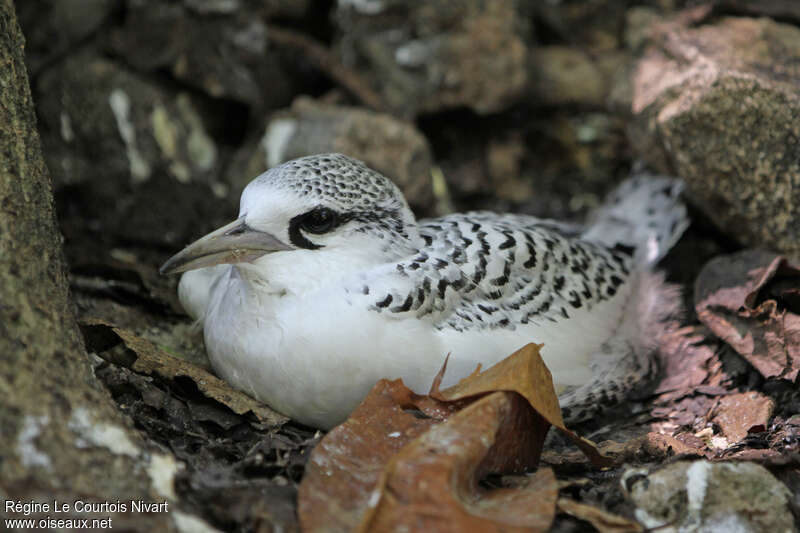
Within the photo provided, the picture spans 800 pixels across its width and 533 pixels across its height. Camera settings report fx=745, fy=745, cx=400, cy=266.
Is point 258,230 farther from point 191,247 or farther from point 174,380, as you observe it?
point 174,380

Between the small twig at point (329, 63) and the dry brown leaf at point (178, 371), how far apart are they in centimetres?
345

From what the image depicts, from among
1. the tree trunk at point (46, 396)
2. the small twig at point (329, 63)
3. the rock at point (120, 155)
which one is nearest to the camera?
the tree trunk at point (46, 396)

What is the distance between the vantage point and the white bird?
3.28 m

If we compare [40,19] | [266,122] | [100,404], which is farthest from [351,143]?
[100,404]

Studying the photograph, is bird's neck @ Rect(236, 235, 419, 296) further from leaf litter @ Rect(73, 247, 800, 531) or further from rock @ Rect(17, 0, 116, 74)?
rock @ Rect(17, 0, 116, 74)

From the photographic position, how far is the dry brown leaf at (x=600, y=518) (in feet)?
8.38

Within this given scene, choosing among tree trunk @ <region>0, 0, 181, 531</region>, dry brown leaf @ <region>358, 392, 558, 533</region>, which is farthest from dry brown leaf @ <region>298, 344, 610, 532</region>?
tree trunk @ <region>0, 0, 181, 531</region>

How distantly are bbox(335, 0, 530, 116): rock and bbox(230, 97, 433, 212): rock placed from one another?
1.80 feet

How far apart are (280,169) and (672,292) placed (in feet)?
8.66

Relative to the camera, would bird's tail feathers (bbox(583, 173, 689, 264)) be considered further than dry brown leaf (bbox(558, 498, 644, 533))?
Yes

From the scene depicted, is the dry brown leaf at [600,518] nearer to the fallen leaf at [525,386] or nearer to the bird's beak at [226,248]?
the fallen leaf at [525,386]

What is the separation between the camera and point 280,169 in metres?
3.51

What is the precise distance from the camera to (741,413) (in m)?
3.60

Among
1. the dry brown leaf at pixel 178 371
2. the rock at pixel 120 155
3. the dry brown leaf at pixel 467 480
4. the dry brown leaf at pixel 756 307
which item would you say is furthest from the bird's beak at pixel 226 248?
the dry brown leaf at pixel 756 307
